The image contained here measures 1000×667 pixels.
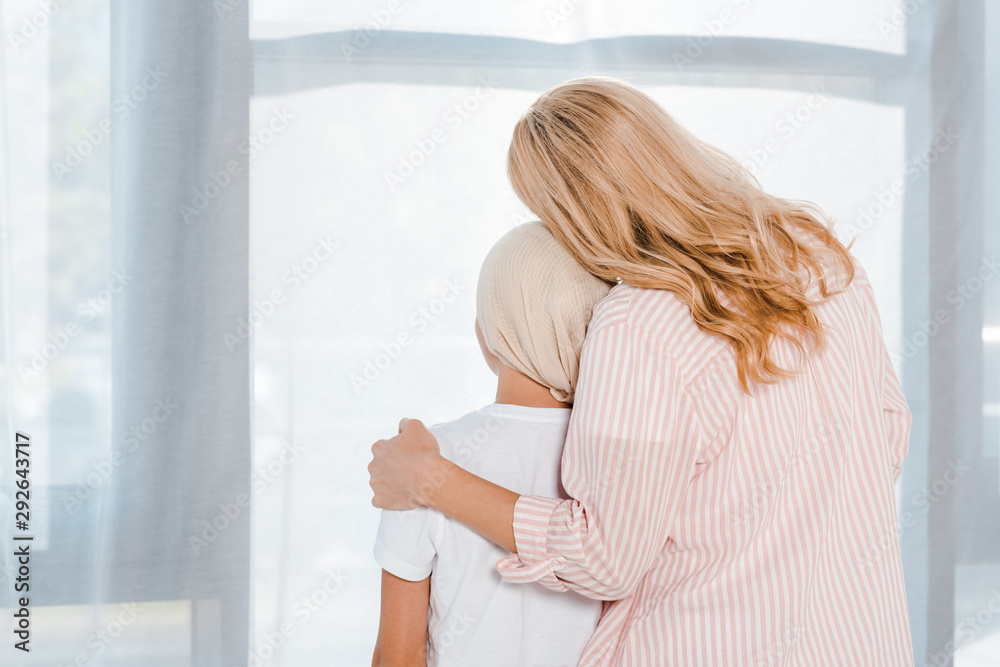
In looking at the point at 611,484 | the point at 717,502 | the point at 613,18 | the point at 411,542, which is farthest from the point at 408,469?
the point at 613,18

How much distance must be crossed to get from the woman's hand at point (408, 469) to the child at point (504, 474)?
22mm

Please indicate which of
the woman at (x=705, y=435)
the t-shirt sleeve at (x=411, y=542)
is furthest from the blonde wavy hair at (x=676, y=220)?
the t-shirt sleeve at (x=411, y=542)

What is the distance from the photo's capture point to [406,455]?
863 mm

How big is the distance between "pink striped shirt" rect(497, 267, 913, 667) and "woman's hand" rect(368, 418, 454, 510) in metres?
0.11

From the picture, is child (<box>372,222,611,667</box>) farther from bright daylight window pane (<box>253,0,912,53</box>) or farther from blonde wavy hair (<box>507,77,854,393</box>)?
bright daylight window pane (<box>253,0,912,53</box>)

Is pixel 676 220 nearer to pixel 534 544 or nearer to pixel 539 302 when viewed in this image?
pixel 539 302

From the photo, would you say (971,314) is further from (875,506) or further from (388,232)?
(388,232)

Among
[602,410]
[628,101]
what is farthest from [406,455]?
[628,101]

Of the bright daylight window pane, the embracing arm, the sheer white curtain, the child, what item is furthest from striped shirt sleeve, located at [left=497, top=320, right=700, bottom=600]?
the bright daylight window pane

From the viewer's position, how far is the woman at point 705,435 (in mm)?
737

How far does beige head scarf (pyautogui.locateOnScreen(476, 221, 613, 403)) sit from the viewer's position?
849 mm

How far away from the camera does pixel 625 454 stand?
73 cm

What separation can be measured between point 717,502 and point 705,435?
73 millimetres

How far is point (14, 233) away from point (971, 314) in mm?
2064
